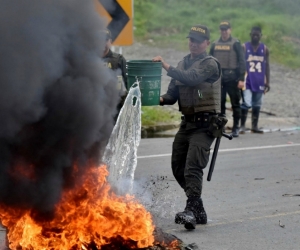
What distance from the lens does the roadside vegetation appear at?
24.0 m

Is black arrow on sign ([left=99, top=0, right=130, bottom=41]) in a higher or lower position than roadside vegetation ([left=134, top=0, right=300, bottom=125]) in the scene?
lower

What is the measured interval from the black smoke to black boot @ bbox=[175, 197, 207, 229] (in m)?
1.44

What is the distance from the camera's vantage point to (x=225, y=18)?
26.8 meters

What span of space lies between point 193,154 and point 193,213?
0.54 meters

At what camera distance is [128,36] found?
11789 mm

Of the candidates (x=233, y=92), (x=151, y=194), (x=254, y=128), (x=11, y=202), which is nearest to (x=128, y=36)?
(x=233, y=92)

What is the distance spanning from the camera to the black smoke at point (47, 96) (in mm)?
4898

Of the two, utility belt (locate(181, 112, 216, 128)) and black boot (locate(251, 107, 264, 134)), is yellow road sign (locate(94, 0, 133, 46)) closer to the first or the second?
black boot (locate(251, 107, 264, 134))

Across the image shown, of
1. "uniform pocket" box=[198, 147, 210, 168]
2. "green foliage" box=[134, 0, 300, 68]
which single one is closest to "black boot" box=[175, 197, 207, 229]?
"uniform pocket" box=[198, 147, 210, 168]

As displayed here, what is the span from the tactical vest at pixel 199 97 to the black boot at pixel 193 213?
84 centimetres

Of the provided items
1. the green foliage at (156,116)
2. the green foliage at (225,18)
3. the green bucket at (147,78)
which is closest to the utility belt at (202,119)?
the green bucket at (147,78)

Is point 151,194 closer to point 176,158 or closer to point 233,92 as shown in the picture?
point 176,158

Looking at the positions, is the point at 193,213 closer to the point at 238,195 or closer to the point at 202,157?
the point at 202,157

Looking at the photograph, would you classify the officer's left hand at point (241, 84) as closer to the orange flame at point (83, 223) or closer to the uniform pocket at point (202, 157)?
the uniform pocket at point (202, 157)
